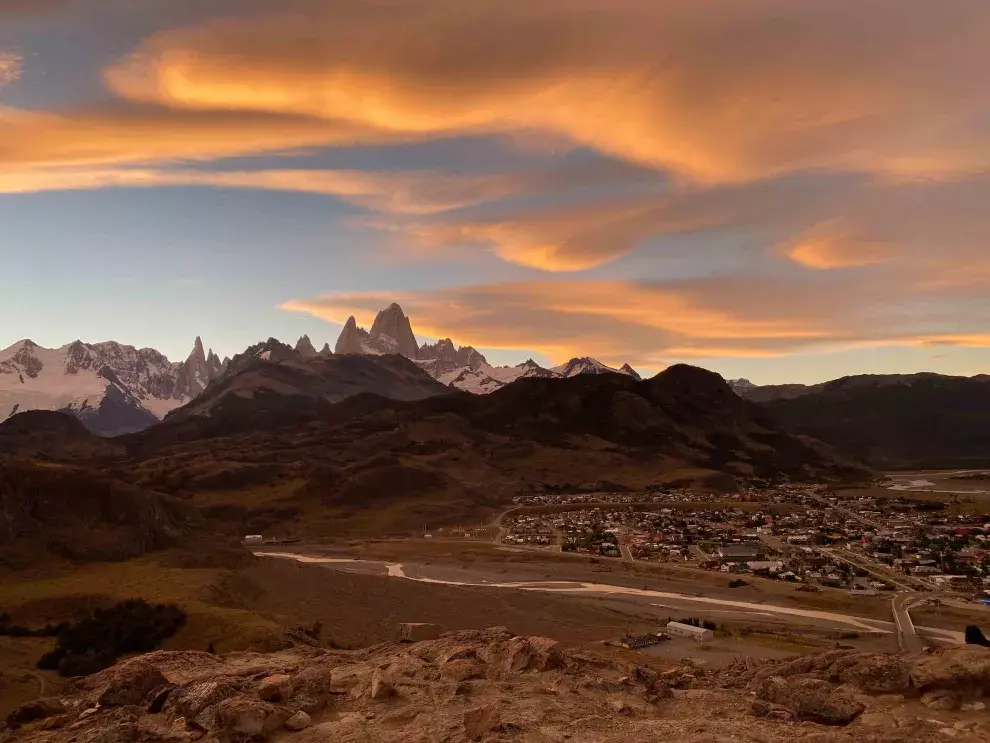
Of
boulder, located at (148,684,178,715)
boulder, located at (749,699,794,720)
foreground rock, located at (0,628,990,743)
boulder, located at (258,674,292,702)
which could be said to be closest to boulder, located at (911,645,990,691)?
foreground rock, located at (0,628,990,743)

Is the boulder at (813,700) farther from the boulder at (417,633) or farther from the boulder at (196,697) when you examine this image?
the boulder at (196,697)

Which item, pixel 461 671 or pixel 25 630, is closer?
pixel 461 671

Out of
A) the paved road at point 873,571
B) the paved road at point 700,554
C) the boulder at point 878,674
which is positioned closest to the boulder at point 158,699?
the boulder at point 878,674

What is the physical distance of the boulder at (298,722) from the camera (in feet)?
65.3

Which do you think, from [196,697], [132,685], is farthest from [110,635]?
[196,697]

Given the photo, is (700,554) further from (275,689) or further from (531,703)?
(275,689)

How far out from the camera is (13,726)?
22906 millimetres

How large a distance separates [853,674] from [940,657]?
2.61 meters

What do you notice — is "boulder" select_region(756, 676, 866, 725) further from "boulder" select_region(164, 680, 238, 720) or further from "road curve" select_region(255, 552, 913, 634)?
"road curve" select_region(255, 552, 913, 634)

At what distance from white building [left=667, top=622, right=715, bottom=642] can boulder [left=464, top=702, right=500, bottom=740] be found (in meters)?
49.9

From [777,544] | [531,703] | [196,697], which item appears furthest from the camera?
[777,544]

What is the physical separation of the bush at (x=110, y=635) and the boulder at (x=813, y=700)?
139 ft

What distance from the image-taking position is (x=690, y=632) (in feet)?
212

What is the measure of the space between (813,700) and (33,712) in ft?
84.3
